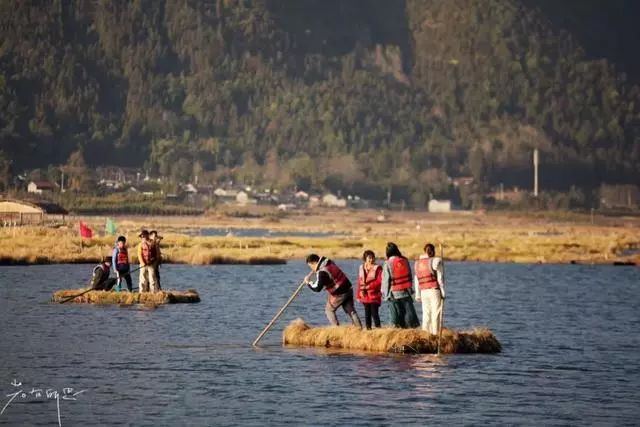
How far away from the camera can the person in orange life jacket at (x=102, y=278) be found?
167ft

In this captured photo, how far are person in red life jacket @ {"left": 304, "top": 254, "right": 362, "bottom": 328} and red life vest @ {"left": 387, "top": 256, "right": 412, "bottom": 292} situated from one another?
3.62ft

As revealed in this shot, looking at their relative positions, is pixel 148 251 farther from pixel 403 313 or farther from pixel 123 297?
pixel 403 313

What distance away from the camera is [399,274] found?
37438 millimetres

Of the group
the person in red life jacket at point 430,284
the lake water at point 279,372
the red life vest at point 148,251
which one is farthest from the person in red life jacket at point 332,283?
the red life vest at point 148,251

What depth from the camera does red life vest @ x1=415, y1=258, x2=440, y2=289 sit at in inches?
1437

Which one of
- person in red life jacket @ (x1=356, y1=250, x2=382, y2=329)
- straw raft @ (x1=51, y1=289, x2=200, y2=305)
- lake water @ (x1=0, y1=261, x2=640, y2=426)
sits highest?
person in red life jacket @ (x1=356, y1=250, x2=382, y2=329)

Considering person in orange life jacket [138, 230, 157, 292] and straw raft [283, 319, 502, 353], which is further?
person in orange life jacket [138, 230, 157, 292]

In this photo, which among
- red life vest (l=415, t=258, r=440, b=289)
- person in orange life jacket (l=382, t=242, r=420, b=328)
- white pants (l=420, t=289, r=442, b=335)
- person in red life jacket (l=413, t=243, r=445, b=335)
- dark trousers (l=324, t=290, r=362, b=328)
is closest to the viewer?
person in red life jacket (l=413, t=243, r=445, b=335)

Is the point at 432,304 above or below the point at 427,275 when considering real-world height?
below

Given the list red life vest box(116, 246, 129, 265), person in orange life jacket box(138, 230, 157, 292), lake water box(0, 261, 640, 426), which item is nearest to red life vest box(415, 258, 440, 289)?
lake water box(0, 261, 640, 426)

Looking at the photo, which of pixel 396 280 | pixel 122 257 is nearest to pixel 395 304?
pixel 396 280

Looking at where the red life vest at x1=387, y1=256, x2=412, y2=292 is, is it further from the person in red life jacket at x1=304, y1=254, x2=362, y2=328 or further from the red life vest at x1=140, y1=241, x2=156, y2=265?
the red life vest at x1=140, y1=241, x2=156, y2=265

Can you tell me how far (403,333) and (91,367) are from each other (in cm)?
714

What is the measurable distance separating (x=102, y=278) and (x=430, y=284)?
1810 centimetres
